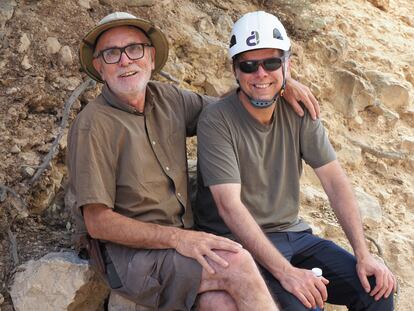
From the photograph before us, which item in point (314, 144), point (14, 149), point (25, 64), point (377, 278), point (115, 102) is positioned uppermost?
point (25, 64)

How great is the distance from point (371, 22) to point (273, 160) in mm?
4295

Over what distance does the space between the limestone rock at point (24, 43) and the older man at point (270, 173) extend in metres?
1.90

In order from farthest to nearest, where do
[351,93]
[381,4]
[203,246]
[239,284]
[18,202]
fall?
[381,4] → [351,93] → [18,202] → [203,246] → [239,284]

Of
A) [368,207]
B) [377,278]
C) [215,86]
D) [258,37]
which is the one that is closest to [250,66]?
[258,37]

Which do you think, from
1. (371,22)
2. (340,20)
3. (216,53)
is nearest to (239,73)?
(216,53)

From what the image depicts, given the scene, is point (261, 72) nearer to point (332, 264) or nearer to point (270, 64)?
point (270, 64)

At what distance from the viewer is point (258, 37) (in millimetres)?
3484

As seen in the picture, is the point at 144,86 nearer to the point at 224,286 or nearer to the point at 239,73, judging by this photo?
Answer: the point at 239,73

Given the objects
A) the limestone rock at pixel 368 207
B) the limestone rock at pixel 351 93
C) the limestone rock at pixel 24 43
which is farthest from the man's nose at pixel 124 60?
the limestone rock at pixel 351 93

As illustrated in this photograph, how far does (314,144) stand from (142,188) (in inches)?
43.5

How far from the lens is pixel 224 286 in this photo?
2.96 meters

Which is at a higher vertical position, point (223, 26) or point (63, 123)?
point (223, 26)

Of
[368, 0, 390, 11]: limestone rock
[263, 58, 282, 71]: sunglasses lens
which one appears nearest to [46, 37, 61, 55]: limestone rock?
[263, 58, 282, 71]: sunglasses lens

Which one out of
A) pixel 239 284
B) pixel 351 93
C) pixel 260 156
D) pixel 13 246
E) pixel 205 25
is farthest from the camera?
pixel 351 93
